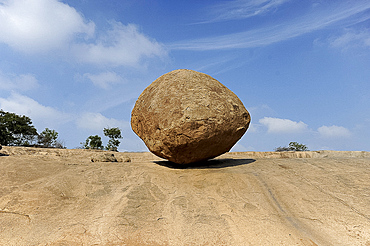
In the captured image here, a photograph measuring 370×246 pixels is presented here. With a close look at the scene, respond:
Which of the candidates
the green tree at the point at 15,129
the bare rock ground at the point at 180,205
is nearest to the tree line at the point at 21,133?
the green tree at the point at 15,129

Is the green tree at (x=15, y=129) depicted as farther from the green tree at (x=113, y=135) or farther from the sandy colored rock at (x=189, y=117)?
the sandy colored rock at (x=189, y=117)

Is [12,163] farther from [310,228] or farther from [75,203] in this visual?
[310,228]

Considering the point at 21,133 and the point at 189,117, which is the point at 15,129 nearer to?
the point at 21,133

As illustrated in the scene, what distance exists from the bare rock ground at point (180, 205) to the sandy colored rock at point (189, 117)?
28.3 inches

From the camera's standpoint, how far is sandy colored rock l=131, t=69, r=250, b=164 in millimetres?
6238

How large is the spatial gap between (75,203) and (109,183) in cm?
95

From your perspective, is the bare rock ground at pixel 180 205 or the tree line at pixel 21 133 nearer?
the bare rock ground at pixel 180 205

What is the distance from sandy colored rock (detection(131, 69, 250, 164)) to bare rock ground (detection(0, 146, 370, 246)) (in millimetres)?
718

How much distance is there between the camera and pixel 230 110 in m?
6.66

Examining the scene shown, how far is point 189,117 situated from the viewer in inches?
243

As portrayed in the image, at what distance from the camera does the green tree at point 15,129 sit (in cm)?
2180

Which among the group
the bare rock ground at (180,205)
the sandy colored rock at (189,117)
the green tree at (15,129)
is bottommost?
the bare rock ground at (180,205)

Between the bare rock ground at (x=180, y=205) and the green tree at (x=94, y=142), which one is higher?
the green tree at (x=94, y=142)

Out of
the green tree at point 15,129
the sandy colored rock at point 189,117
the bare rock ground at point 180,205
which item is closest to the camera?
the bare rock ground at point 180,205
